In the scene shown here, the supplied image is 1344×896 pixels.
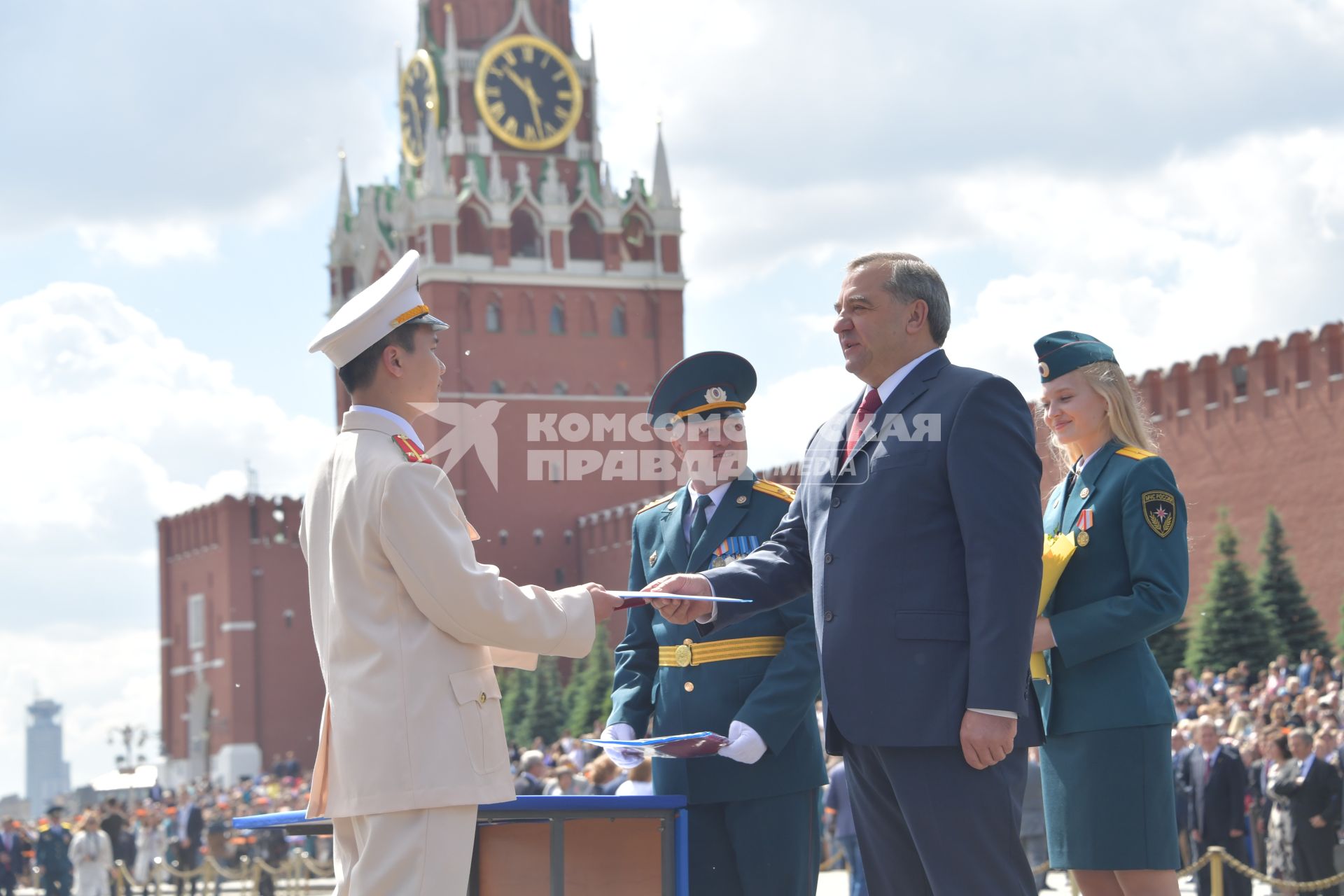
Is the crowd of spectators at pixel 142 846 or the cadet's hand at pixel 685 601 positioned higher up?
the cadet's hand at pixel 685 601

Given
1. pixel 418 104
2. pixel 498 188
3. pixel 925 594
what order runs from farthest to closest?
pixel 418 104
pixel 498 188
pixel 925 594

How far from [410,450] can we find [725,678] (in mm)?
1082

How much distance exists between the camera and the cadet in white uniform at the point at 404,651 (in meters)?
→ 3.12

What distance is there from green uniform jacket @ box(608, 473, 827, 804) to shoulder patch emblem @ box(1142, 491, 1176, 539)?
30.4 inches

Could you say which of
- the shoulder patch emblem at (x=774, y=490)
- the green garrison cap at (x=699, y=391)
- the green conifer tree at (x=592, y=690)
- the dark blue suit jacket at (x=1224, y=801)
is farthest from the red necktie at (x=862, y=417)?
the green conifer tree at (x=592, y=690)

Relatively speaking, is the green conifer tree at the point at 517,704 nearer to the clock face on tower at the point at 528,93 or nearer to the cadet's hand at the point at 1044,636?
the clock face on tower at the point at 528,93

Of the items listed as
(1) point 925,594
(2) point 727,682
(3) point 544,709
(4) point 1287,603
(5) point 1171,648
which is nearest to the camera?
(1) point 925,594

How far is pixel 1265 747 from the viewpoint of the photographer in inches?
416

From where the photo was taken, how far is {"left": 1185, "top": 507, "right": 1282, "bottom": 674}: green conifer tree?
60.3 ft

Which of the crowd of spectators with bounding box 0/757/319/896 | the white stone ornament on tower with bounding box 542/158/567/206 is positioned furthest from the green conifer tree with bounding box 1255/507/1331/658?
the white stone ornament on tower with bounding box 542/158/567/206

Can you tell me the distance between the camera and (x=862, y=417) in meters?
3.45

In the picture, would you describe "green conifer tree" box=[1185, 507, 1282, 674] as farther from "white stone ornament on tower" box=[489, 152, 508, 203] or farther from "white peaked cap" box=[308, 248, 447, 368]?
"white stone ornament on tower" box=[489, 152, 508, 203]

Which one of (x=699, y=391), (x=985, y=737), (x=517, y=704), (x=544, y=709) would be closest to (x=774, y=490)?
(x=699, y=391)

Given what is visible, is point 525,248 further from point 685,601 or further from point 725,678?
point 685,601
